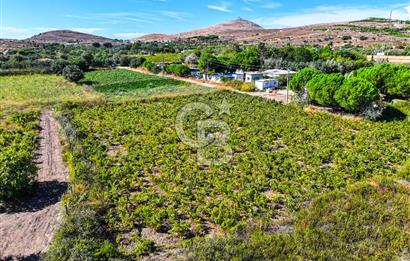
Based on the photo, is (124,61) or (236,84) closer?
(236,84)

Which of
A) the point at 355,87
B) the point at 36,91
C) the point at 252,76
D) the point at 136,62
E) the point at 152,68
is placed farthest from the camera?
the point at 136,62

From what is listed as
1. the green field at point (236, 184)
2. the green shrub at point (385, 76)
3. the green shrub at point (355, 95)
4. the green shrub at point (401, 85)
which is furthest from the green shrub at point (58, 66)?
the green shrub at point (401, 85)

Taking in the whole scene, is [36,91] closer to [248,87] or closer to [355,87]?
[248,87]

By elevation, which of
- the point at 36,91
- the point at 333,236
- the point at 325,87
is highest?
the point at 325,87

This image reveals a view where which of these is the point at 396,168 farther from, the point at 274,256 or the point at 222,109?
the point at 222,109

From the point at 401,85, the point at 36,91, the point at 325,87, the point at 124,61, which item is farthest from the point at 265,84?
the point at 124,61

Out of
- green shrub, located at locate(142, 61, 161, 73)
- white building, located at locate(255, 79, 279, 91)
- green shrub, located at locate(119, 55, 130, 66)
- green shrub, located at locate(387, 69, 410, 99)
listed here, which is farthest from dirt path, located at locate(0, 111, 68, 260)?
green shrub, located at locate(119, 55, 130, 66)
